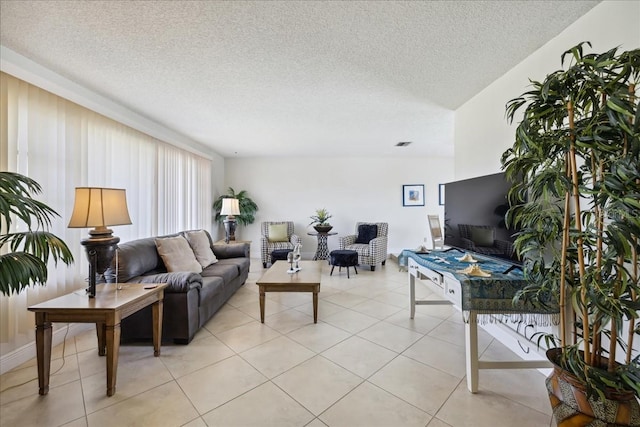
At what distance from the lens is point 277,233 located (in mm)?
5797

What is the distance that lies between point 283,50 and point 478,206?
2.14 meters

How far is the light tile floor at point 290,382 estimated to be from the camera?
5.06ft

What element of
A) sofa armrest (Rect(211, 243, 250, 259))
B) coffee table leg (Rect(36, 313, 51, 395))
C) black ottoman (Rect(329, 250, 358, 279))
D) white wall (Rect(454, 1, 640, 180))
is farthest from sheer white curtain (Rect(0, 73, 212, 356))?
white wall (Rect(454, 1, 640, 180))

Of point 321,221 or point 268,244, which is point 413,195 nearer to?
point 321,221

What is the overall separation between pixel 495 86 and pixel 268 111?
2.49 m

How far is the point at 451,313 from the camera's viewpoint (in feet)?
10.1

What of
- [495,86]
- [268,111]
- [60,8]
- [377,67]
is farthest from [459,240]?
[60,8]

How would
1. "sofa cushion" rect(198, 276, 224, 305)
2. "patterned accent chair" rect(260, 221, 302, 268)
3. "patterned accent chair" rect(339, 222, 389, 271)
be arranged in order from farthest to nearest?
"patterned accent chair" rect(260, 221, 302, 268) < "patterned accent chair" rect(339, 222, 389, 271) < "sofa cushion" rect(198, 276, 224, 305)

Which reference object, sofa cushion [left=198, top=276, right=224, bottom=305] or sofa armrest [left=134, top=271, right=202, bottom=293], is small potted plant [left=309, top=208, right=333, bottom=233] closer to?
sofa cushion [left=198, top=276, right=224, bottom=305]

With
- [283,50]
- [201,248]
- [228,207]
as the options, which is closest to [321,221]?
[228,207]

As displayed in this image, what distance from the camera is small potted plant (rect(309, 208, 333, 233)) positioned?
576 cm

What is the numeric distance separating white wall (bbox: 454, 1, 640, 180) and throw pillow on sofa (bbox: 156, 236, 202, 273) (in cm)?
340

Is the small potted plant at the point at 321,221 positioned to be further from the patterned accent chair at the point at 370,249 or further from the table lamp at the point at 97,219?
the table lamp at the point at 97,219

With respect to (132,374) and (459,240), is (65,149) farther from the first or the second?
(459,240)
